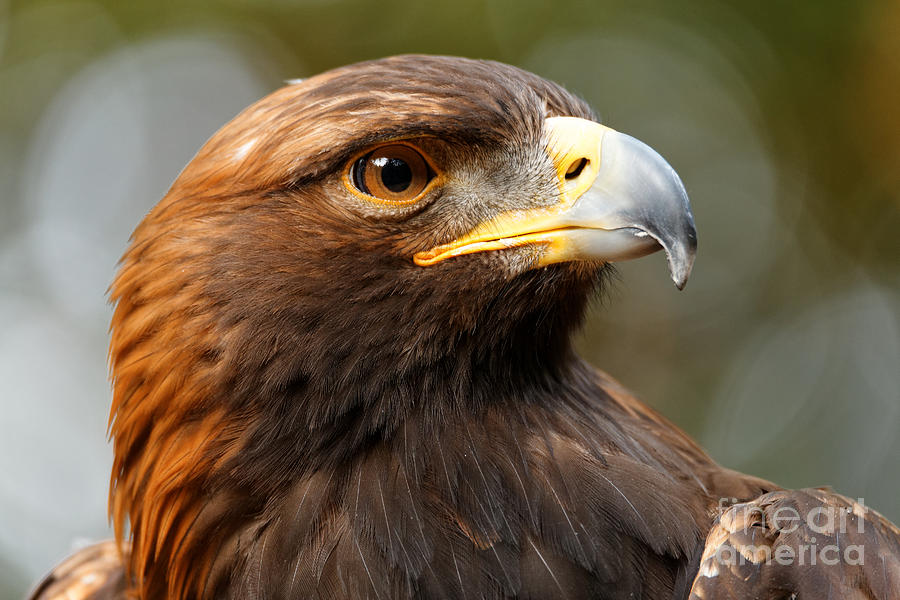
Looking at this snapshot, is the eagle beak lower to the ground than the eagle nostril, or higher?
lower

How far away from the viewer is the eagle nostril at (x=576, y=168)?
2.16 m

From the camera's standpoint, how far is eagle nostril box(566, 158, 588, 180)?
2.16 meters

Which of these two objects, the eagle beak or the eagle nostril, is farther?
the eagle nostril

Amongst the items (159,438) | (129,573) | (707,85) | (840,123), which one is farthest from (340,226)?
(707,85)

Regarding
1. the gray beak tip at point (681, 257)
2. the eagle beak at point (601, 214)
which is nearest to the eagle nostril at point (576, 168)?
Answer: the eagle beak at point (601, 214)

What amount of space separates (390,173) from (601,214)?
53cm

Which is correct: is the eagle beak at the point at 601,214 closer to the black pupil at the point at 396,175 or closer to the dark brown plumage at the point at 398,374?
the dark brown plumage at the point at 398,374

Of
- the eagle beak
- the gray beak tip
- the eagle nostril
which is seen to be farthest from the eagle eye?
the gray beak tip

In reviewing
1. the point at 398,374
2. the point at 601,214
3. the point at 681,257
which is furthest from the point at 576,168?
the point at 398,374

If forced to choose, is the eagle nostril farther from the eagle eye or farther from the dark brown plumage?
the eagle eye

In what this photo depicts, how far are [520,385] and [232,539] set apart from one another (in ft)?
2.74

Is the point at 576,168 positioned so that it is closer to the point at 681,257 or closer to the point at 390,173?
the point at 681,257

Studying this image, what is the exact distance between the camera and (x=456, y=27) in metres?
6.45

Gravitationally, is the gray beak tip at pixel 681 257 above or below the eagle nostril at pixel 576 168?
below
